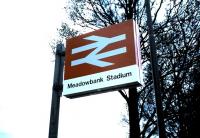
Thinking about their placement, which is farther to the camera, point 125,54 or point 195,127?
point 195,127

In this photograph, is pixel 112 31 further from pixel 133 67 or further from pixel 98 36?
pixel 133 67

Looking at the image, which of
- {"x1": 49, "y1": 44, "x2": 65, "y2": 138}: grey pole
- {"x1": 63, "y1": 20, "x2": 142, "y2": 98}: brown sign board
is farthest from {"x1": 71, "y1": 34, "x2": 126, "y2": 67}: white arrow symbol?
{"x1": 49, "y1": 44, "x2": 65, "y2": 138}: grey pole

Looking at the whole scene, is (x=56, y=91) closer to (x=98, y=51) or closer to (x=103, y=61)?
(x=103, y=61)

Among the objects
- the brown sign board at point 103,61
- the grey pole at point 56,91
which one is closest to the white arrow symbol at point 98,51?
the brown sign board at point 103,61

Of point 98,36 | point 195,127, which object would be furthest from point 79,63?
point 195,127

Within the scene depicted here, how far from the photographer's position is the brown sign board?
4.38 meters

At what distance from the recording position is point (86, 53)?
479 cm

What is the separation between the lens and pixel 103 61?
14.9 ft

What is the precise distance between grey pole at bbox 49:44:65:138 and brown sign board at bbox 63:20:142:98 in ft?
1.07

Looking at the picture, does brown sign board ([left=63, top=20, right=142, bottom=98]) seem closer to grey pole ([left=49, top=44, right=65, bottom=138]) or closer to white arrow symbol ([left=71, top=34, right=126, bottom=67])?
white arrow symbol ([left=71, top=34, right=126, bottom=67])

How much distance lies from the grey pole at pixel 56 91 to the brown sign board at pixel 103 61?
325mm

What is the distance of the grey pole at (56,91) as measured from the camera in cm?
376

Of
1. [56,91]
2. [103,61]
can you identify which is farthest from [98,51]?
[56,91]

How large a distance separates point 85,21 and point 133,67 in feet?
36.1
